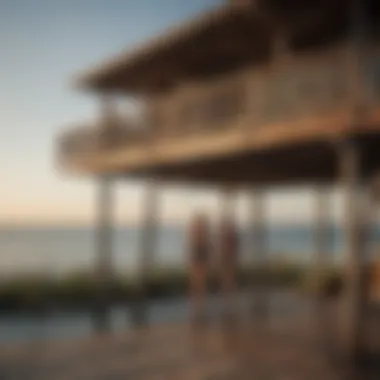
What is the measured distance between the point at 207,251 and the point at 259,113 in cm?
Answer: 234

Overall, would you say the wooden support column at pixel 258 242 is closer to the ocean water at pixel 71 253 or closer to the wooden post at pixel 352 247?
the ocean water at pixel 71 253

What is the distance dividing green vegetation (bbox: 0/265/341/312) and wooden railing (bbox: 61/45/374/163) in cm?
538

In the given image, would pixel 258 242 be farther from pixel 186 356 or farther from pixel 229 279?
pixel 186 356

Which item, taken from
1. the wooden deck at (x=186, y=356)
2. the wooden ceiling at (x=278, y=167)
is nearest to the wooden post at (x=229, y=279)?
the wooden deck at (x=186, y=356)

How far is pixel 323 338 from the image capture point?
9.21 m

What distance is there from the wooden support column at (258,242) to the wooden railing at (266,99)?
4.74 metres

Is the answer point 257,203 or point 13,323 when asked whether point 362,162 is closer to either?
point 257,203

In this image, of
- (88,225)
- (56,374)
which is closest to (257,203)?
(88,225)

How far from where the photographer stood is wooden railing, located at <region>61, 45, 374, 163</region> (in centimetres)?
830

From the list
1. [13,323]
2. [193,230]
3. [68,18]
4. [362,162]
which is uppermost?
[68,18]

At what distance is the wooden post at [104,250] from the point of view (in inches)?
571

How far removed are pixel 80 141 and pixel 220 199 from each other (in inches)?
225

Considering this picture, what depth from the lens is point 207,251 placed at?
1061 centimetres

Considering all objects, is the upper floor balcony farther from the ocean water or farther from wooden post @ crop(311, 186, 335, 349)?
wooden post @ crop(311, 186, 335, 349)
